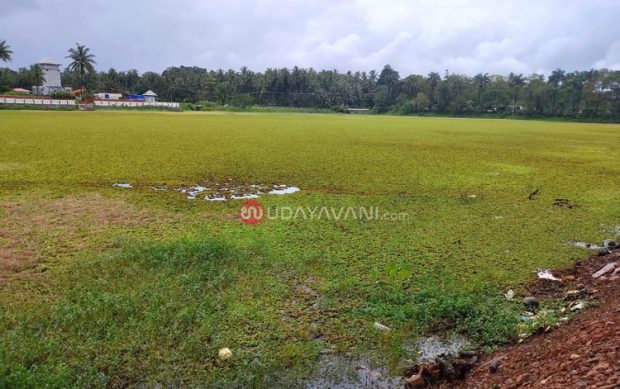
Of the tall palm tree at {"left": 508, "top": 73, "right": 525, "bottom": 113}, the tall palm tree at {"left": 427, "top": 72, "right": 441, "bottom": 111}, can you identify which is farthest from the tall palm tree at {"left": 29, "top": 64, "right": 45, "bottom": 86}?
the tall palm tree at {"left": 508, "top": 73, "right": 525, "bottom": 113}

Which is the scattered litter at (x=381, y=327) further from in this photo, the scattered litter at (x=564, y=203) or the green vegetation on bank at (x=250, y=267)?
the scattered litter at (x=564, y=203)

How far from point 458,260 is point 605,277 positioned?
165 cm

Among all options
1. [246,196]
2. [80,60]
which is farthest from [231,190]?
→ [80,60]

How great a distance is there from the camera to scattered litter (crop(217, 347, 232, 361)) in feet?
12.4

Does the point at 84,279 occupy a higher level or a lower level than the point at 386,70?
lower

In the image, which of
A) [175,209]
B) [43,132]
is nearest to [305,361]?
[175,209]

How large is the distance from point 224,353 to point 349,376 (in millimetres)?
1061

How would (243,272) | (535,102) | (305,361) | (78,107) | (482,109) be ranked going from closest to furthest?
(305,361)
(243,272)
(78,107)
(535,102)
(482,109)

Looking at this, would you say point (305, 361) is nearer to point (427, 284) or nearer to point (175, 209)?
point (427, 284)

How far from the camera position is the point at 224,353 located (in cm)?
380

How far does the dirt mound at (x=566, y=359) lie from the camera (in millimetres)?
2729

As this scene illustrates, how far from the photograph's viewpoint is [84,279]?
5023 millimetres

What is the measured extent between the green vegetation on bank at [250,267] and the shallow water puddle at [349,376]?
0.13m

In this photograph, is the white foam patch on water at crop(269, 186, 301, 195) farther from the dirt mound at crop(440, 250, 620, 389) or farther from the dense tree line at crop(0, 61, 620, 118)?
the dense tree line at crop(0, 61, 620, 118)
